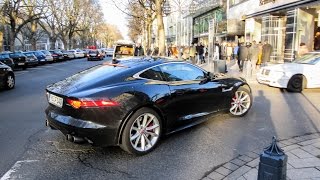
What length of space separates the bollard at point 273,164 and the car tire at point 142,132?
237 centimetres

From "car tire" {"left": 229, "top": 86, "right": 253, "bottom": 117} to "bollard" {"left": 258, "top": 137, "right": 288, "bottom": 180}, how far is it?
4265 mm

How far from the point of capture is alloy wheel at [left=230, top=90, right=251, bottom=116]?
24.1ft

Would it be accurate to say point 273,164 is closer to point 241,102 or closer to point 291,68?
point 241,102

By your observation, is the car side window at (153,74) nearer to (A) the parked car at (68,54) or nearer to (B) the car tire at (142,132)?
(B) the car tire at (142,132)

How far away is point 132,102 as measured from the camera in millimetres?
5020

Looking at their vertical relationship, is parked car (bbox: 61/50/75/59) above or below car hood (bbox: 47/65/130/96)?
above

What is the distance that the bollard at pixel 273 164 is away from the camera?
2.94 meters

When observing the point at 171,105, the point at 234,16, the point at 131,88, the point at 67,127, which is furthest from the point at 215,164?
the point at 234,16

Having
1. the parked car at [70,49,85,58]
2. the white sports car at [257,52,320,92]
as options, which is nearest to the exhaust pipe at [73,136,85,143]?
the white sports car at [257,52,320,92]

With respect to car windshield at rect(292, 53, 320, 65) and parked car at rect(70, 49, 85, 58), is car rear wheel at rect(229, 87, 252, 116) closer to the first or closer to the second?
car windshield at rect(292, 53, 320, 65)

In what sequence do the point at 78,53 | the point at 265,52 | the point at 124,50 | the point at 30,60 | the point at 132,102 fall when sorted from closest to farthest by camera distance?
the point at 132,102 → the point at 265,52 → the point at 124,50 → the point at 30,60 → the point at 78,53

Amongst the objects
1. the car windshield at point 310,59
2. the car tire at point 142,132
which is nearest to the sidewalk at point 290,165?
the car tire at point 142,132

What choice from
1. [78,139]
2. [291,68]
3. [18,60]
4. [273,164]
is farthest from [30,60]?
[273,164]

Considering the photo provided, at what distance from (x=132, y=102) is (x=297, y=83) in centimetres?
821
